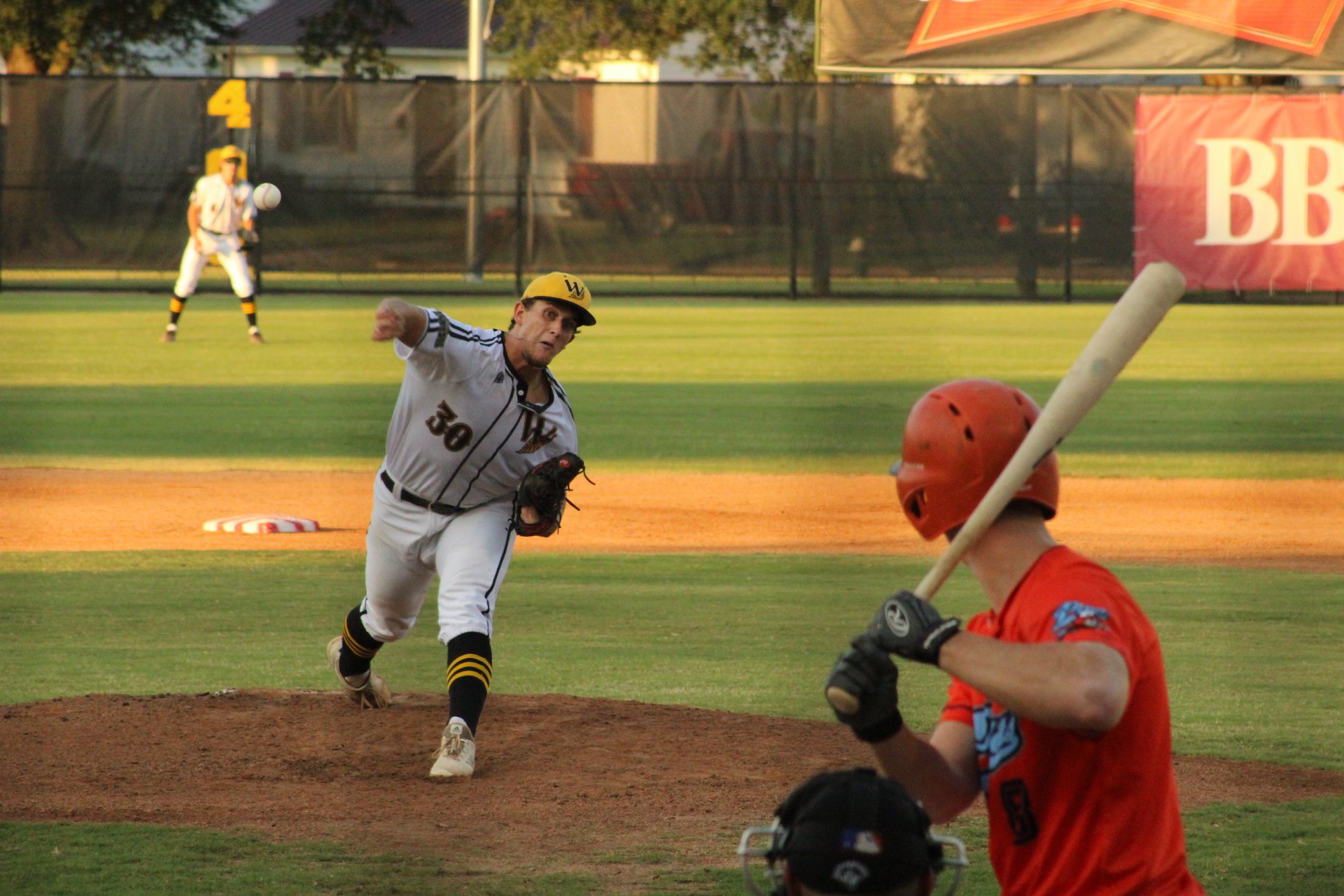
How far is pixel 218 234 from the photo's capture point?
19.3m

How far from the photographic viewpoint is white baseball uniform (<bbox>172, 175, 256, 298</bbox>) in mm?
19047

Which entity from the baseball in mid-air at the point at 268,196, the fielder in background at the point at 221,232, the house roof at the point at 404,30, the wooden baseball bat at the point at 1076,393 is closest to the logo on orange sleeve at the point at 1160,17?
the baseball in mid-air at the point at 268,196

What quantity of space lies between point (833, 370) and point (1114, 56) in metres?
5.00

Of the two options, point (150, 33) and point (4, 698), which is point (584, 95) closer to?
point (150, 33)

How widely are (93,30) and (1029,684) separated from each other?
3589cm

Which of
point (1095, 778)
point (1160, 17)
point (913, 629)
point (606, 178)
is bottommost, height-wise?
point (1095, 778)

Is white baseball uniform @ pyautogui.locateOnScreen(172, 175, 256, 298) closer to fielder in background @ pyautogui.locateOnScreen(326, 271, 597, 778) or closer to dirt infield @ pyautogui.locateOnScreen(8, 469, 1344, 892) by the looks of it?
dirt infield @ pyautogui.locateOnScreen(8, 469, 1344, 892)

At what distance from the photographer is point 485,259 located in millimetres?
25344

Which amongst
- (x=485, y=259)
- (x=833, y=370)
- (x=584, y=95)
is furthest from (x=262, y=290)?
(x=833, y=370)

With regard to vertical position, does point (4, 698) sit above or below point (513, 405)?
below

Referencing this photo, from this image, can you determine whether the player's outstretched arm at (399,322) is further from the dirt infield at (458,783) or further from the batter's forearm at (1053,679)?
the batter's forearm at (1053,679)

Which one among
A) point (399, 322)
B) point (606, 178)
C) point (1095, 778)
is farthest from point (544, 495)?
point (606, 178)

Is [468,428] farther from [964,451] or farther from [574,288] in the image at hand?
[964,451]

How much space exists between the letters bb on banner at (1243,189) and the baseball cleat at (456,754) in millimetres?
19977
